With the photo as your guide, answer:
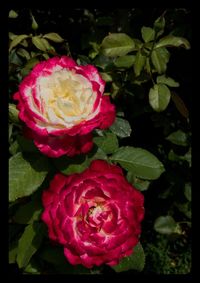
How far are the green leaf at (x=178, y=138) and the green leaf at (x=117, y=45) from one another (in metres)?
0.51

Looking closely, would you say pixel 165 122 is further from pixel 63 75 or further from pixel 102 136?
pixel 63 75

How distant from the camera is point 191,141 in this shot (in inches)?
62.4

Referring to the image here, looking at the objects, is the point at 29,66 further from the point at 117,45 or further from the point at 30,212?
the point at 30,212

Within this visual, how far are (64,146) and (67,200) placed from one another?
0.36ft

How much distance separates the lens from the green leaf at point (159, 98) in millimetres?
1157

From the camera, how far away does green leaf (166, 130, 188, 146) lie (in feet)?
5.28

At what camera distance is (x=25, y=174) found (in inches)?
40.5

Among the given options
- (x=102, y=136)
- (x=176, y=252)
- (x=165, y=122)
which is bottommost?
(x=176, y=252)

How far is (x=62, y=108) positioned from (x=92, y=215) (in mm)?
227

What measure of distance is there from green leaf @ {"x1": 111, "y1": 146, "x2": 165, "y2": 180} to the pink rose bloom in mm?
143

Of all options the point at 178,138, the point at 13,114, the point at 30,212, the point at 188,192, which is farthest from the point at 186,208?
the point at 13,114

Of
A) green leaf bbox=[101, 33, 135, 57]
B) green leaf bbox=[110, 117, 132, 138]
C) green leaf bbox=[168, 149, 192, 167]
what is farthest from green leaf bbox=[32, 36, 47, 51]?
green leaf bbox=[168, 149, 192, 167]

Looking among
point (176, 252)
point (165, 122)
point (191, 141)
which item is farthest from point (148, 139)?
point (176, 252)

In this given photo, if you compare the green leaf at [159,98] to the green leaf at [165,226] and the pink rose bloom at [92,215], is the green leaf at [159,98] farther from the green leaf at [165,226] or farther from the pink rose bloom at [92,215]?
the green leaf at [165,226]
